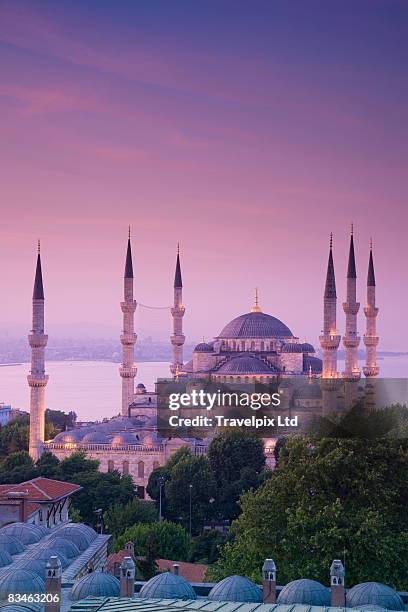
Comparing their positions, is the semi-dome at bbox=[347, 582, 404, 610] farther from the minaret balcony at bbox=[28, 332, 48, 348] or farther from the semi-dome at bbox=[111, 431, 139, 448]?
the minaret balcony at bbox=[28, 332, 48, 348]

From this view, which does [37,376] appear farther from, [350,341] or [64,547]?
[64,547]

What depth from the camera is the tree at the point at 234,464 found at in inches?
1752

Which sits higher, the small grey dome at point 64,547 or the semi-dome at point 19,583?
the small grey dome at point 64,547

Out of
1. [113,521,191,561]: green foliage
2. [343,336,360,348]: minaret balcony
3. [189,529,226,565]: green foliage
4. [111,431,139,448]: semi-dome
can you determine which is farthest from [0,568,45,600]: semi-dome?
[343,336,360,348]: minaret balcony

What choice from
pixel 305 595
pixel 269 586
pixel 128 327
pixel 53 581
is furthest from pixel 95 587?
pixel 128 327

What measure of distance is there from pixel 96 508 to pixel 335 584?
72.9ft

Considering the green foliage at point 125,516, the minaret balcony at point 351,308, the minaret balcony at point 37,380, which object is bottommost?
the green foliage at point 125,516

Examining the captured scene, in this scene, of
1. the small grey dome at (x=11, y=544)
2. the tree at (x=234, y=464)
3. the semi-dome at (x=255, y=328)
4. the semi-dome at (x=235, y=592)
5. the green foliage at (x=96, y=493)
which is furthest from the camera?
the semi-dome at (x=255, y=328)

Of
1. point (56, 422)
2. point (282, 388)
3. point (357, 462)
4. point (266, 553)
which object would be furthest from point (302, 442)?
point (56, 422)

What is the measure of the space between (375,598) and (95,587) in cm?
454

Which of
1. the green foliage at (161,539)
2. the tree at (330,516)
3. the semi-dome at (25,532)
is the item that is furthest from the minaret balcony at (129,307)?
the semi-dome at (25,532)

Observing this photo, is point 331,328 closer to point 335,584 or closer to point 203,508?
point 203,508

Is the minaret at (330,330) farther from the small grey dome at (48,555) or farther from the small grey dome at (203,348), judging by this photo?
Answer: the small grey dome at (48,555)

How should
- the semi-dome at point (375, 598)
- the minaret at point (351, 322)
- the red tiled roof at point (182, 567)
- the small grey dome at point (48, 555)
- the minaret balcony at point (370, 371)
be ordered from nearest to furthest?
the semi-dome at point (375, 598) < the small grey dome at point (48, 555) < the red tiled roof at point (182, 567) < the minaret at point (351, 322) < the minaret balcony at point (370, 371)
